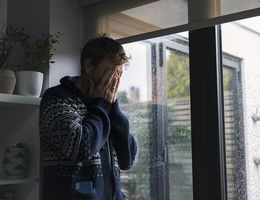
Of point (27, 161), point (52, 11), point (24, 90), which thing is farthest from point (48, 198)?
point (52, 11)

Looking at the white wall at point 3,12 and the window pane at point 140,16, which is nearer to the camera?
the window pane at point 140,16

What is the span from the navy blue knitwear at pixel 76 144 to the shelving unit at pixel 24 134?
1.22 feet

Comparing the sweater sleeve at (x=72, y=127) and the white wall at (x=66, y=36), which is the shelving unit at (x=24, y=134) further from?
the sweater sleeve at (x=72, y=127)

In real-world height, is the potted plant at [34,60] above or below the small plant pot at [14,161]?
above

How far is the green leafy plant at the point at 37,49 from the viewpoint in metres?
1.88

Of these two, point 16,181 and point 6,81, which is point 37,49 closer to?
point 6,81

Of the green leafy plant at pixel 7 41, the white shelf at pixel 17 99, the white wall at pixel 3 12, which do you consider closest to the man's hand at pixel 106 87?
the white shelf at pixel 17 99

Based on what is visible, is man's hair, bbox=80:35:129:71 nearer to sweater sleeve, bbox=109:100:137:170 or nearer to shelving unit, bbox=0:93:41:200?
sweater sleeve, bbox=109:100:137:170

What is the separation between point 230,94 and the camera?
5.61ft

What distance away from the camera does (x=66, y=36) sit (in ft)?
6.82

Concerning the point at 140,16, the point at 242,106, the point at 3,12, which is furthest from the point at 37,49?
the point at 242,106

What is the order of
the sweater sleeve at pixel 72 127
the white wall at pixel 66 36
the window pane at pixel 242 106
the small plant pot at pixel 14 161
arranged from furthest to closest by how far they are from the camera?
the white wall at pixel 66 36 < the small plant pot at pixel 14 161 < the window pane at pixel 242 106 < the sweater sleeve at pixel 72 127

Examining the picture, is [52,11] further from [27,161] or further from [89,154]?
[89,154]

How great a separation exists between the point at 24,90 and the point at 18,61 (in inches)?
11.9
